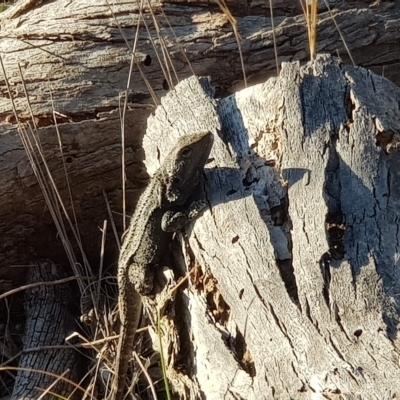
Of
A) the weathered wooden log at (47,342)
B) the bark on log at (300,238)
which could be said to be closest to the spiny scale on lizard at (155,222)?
the bark on log at (300,238)

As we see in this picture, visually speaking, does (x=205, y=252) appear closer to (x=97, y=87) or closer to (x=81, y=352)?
(x=81, y=352)

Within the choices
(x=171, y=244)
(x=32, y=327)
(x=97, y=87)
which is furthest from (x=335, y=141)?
(x=32, y=327)

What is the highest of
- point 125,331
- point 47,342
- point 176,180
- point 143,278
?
point 176,180

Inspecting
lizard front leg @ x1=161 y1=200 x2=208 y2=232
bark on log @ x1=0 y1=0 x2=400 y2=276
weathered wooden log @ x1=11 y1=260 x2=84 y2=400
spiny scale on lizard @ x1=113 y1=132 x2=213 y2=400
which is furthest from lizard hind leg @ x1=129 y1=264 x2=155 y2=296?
bark on log @ x1=0 y1=0 x2=400 y2=276

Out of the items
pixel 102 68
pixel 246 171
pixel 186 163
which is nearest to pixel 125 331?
pixel 186 163

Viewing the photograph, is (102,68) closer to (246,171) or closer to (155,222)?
(155,222)

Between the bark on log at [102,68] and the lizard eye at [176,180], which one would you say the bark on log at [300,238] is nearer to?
the lizard eye at [176,180]
